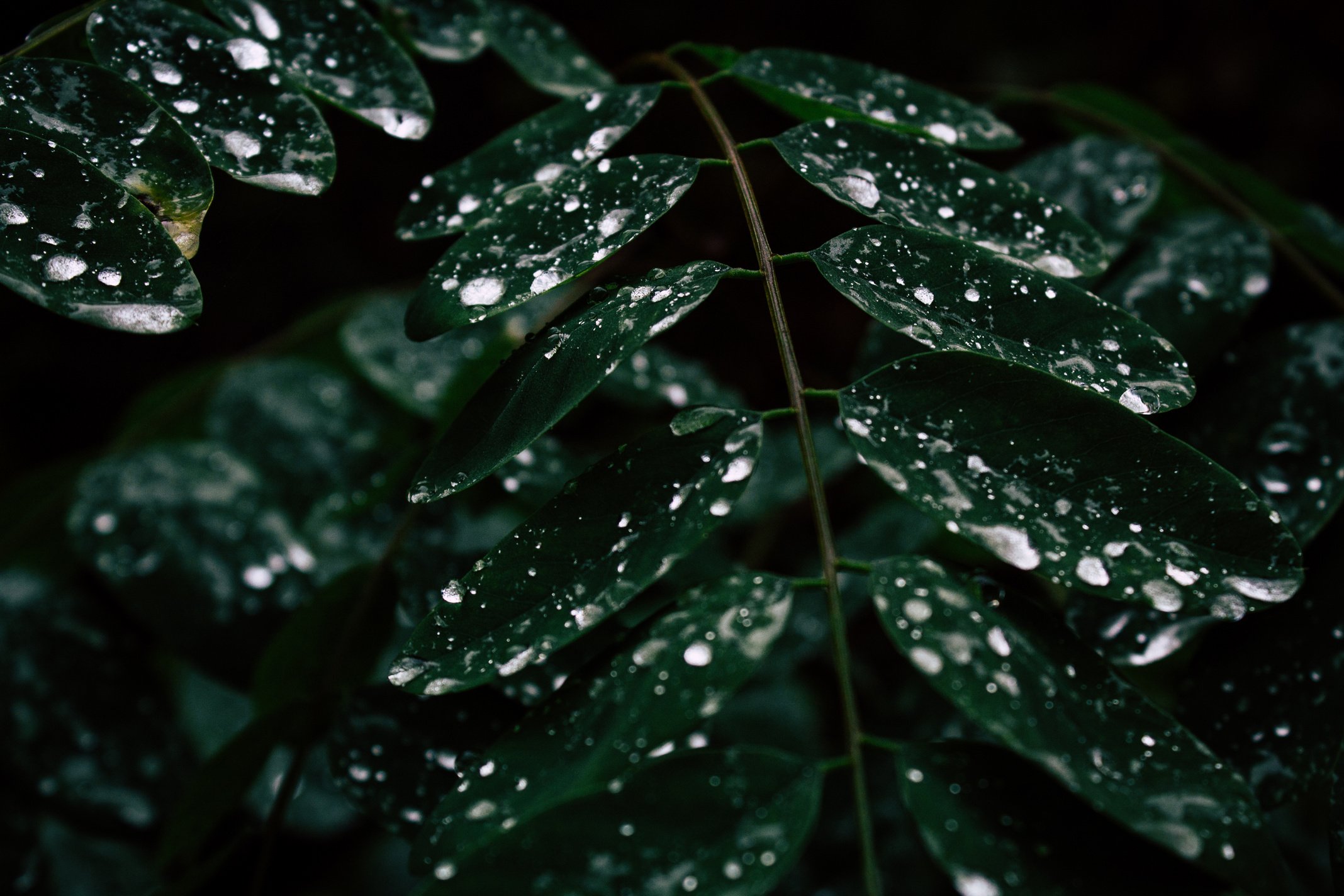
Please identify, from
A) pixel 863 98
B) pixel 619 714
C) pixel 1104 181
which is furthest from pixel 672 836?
pixel 1104 181

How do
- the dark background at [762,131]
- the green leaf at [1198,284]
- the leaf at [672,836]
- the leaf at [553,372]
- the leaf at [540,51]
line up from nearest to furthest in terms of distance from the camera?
the leaf at [672,836] < the leaf at [553,372] < the green leaf at [1198,284] < the leaf at [540,51] < the dark background at [762,131]

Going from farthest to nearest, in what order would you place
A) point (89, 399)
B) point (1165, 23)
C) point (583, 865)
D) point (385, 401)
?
point (1165, 23) < point (89, 399) < point (385, 401) < point (583, 865)

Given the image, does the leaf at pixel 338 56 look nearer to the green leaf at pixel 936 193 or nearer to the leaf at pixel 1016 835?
the green leaf at pixel 936 193

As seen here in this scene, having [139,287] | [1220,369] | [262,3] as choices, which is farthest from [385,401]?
[1220,369]

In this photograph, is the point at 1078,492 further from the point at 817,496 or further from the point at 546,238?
the point at 546,238

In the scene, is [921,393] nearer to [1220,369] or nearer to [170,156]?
[1220,369]

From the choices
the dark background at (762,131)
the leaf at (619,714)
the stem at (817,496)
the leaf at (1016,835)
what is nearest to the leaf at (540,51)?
the stem at (817,496)
